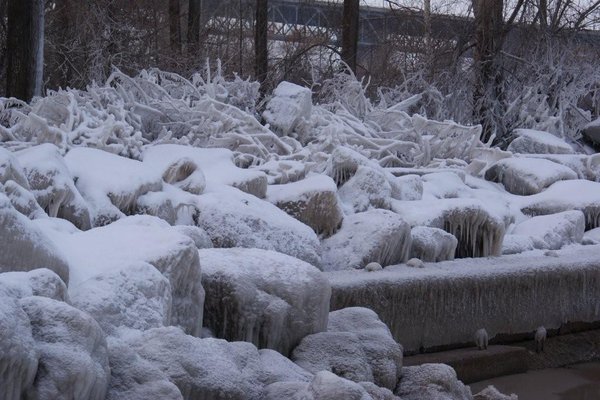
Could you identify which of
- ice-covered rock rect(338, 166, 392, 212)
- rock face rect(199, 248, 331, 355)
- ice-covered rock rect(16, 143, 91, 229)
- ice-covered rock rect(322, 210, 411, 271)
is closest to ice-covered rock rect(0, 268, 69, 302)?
rock face rect(199, 248, 331, 355)

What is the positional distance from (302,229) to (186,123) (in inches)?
125

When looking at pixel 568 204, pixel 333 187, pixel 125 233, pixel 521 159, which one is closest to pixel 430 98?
pixel 521 159

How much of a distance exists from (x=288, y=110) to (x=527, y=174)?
2860 millimetres

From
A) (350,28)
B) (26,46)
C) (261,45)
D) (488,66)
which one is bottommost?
(488,66)

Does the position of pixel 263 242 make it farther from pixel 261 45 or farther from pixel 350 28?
pixel 350 28

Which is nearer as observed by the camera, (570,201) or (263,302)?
(263,302)

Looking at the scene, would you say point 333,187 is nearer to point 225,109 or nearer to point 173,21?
point 225,109

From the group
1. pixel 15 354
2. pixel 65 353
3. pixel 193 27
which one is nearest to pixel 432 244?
pixel 65 353

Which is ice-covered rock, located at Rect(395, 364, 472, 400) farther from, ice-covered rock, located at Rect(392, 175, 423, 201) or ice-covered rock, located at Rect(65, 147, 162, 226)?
ice-covered rock, located at Rect(392, 175, 423, 201)

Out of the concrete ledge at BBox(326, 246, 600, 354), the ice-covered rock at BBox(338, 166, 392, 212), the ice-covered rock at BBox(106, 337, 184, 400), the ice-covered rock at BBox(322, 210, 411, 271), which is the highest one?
the ice-covered rock at BBox(106, 337, 184, 400)

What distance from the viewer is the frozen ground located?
432 centimetres

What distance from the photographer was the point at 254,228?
8.38 meters

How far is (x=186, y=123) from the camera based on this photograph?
11.4m

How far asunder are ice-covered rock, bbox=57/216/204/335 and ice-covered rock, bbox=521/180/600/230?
6687 mm
